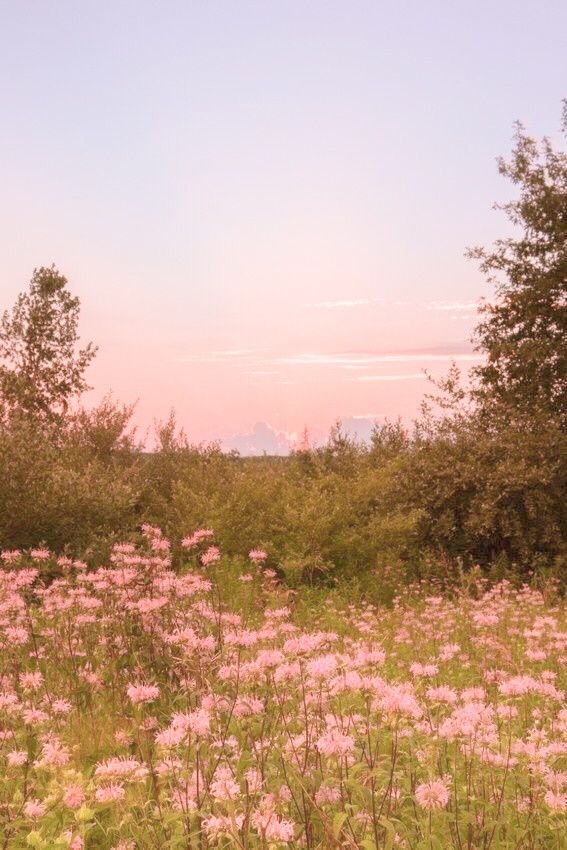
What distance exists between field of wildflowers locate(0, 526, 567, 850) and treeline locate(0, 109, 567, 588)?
246 inches

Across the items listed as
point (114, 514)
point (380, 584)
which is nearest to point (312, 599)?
point (380, 584)

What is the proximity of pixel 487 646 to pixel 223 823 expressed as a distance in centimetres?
616

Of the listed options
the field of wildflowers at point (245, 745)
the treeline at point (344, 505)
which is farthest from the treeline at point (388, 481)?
the field of wildflowers at point (245, 745)

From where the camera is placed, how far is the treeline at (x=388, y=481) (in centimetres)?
1359

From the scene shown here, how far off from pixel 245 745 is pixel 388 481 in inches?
456

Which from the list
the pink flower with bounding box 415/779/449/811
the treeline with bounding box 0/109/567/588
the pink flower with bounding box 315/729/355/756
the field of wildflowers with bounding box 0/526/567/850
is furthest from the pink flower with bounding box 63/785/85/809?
the treeline with bounding box 0/109/567/588

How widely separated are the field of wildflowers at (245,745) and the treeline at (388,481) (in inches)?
246

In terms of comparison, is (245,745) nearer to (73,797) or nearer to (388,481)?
(73,797)

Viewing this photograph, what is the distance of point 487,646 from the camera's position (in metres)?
7.99

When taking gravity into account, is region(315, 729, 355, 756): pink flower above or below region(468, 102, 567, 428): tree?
below

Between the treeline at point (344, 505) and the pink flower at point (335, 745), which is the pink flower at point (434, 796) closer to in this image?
the pink flower at point (335, 745)

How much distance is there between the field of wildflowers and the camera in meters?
2.75

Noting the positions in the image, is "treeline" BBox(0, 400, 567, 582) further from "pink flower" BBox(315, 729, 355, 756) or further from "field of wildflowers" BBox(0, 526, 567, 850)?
"pink flower" BBox(315, 729, 355, 756)

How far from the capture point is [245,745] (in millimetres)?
3990
